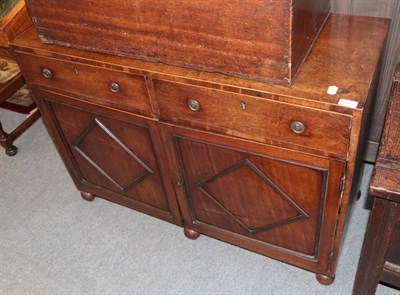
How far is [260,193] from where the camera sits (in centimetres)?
153

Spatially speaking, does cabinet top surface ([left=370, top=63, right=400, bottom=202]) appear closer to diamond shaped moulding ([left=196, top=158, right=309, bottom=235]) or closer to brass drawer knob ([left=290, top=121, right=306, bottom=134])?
brass drawer knob ([left=290, top=121, right=306, bottom=134])

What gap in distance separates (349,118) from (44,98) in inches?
47.6

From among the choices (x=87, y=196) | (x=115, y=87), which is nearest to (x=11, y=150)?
(x=87, y=196)

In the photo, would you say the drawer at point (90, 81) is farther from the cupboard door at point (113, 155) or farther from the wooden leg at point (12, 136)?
the wooden leg at point (12, 136)

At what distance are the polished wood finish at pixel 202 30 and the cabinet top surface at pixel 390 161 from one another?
33cm

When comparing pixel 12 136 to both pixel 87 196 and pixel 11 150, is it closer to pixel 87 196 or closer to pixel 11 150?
pixel 11 150

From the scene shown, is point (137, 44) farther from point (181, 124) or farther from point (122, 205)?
point (122, 205)

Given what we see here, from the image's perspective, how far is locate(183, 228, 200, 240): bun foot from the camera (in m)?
1.98

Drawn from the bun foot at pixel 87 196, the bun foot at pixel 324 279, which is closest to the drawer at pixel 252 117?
the bun foot at pixel 324 279

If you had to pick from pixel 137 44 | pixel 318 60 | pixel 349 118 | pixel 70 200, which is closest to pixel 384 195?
pixel 349 118

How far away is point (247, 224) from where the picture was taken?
171cm

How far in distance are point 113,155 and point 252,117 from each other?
2.49 ft

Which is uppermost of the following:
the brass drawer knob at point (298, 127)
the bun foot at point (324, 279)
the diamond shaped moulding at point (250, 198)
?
the brass drawer knob at point (298, 127)

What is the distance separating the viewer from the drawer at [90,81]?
1442 millimetres
